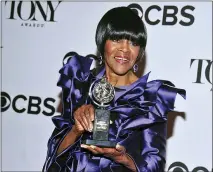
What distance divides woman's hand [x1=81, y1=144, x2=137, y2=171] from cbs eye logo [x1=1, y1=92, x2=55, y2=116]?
983mm

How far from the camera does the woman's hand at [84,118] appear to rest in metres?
1.13

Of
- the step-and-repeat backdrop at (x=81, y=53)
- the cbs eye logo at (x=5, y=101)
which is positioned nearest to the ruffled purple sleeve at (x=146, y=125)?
the step-and-repeat backdrop at (x=81, y=53)

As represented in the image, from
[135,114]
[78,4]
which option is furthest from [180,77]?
[135,114]

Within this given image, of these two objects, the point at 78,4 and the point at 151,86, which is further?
the point at 78,4

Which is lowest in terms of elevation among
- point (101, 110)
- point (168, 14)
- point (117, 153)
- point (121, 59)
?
point (117, 153)

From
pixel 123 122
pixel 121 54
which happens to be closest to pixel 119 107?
pixel 123 122

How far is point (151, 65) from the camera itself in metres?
1.94

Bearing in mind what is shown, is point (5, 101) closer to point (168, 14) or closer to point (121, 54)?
point (168, 14)

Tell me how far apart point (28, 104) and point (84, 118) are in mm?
1046

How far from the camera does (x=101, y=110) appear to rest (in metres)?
1.13

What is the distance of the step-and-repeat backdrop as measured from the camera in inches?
75.1

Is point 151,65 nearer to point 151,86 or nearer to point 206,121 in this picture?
point 206,121

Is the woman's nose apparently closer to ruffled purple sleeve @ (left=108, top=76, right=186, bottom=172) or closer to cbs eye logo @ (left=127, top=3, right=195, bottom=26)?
ruffled purple sleeve @ (left=108, top=76, right=186, bottom=172)

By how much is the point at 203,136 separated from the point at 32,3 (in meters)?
0.99
